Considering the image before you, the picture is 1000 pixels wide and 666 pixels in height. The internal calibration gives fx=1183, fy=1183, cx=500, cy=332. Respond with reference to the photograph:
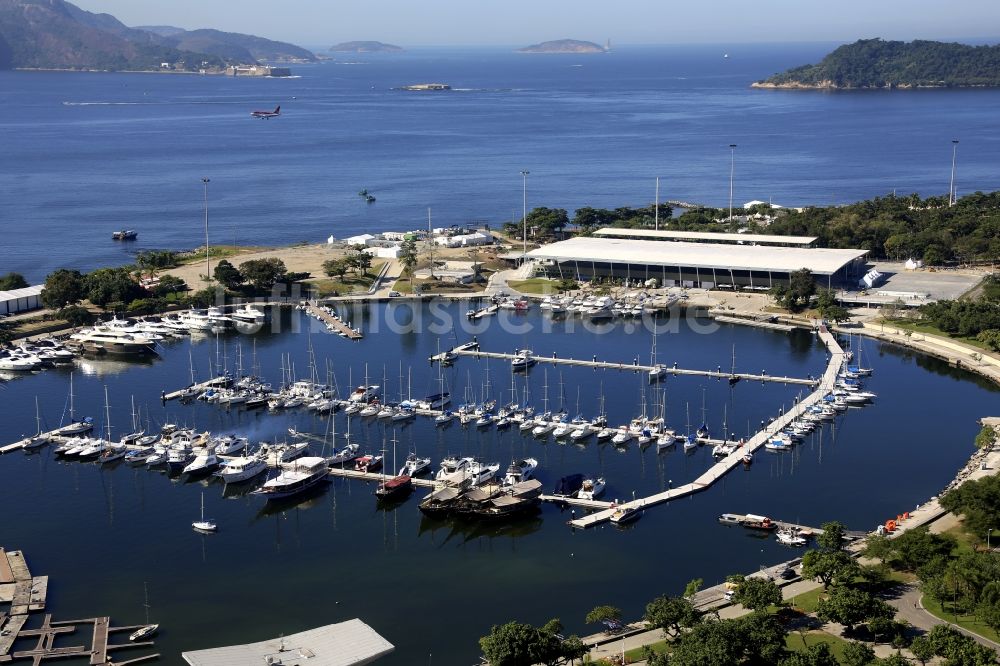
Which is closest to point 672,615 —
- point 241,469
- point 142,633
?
point 142,633

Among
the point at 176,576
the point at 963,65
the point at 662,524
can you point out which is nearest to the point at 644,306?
the point at 662,524

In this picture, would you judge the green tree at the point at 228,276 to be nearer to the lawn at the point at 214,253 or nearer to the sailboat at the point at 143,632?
the lawn at the point at 214,253

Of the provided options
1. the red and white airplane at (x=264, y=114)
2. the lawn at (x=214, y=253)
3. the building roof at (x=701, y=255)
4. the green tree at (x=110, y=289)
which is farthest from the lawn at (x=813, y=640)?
the red and white airplane at (x=264, y=114)

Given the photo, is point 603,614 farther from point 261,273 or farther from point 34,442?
point 261,273

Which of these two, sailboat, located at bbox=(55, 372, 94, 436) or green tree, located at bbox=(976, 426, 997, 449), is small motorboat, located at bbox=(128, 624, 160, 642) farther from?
green tree, located at bbox=(976, 426, 997, 449)

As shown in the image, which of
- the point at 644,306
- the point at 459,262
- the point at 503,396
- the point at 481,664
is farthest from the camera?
the point at 459,262

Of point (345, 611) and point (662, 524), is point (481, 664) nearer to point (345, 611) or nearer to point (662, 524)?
point (345, 611)

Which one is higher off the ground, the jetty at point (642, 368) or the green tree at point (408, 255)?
the green tree at point (408, 255)
